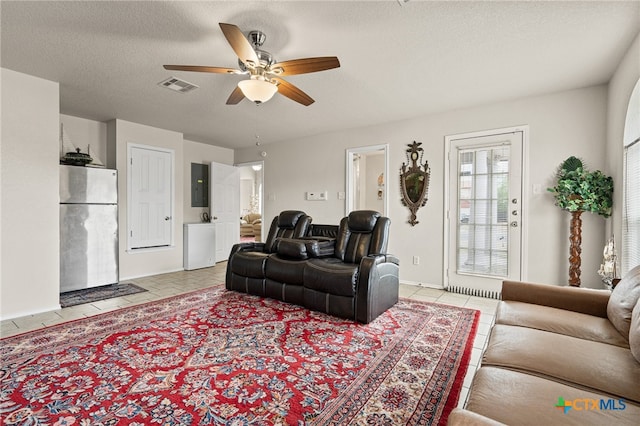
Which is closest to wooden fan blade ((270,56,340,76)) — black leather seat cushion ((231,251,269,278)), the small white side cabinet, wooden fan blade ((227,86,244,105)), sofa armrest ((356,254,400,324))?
wooden fan blade ((227,86,244,105))

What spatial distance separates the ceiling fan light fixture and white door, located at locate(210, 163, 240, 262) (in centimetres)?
409

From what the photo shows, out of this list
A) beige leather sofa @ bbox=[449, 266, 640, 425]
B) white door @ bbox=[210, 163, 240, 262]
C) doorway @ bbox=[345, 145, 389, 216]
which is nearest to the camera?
beige leather sofa @ bbox=[449, 266, 640, 425]

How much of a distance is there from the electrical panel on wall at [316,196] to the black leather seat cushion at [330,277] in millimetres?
2371

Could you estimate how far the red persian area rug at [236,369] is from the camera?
1638 mm

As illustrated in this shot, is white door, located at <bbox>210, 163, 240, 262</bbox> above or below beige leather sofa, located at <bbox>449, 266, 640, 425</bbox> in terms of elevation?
above

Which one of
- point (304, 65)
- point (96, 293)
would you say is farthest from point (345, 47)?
point (96, 293)

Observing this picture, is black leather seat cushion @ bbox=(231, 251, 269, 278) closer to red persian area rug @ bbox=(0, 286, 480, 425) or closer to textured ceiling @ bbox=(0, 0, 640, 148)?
red persian area rug @ bbox=(0, 286, 480, 425)

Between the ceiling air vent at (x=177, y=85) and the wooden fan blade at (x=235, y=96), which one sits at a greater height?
the ceiling air vent at (x=177, y=85)

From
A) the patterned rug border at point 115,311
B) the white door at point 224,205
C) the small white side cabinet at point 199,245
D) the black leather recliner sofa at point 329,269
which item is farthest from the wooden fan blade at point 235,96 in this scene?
the white door at point 224,205

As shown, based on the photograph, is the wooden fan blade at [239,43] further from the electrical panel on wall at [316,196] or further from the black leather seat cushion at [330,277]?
the electrical panel on wall at [316,196]

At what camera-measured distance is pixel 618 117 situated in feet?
9.57

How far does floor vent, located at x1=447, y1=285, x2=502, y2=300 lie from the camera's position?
3.95m

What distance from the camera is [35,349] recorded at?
2361 mm

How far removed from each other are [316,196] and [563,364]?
4621mm
